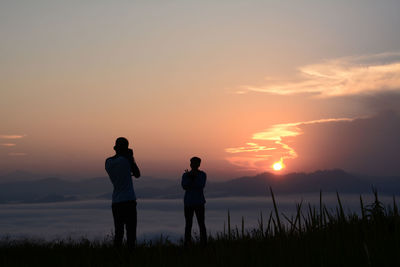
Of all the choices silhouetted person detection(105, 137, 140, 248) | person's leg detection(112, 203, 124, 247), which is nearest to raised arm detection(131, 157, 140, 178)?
silhouetted person detection(105, 137, 140, 248)

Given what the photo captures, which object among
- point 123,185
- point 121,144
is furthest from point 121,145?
point 123,185

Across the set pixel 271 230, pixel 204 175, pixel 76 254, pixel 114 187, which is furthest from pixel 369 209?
pixel 76 254

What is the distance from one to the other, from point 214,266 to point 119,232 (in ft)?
15.0

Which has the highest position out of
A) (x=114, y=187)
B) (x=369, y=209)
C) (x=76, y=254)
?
(x=114, y=187)

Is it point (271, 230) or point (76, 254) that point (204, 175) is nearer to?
point (76, 254)

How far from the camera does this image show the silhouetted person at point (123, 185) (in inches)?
333

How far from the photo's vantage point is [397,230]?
5078mm

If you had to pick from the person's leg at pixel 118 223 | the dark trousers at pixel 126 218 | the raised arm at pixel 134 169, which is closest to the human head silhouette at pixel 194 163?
the raised arm at pixel 134 169

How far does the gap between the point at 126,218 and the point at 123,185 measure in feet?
2.15

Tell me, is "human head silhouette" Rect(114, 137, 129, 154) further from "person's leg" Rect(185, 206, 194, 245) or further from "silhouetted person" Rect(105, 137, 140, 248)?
"person's leg" Rect(185, 206, 194, 245)

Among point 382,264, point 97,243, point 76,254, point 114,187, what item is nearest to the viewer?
point 382,264

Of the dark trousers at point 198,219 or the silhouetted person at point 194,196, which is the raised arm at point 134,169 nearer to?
the silhouetted person at point 194,196

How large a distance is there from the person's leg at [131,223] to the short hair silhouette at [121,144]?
3.46 feet

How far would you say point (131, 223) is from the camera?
28.4 feet
